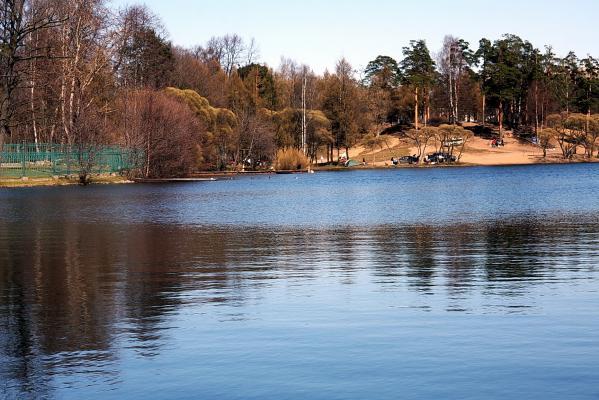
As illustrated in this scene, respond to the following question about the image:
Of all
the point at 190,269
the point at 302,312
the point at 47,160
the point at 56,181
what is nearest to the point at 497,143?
the point at 47,160

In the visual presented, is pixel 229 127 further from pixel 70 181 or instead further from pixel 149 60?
pixel 70 181

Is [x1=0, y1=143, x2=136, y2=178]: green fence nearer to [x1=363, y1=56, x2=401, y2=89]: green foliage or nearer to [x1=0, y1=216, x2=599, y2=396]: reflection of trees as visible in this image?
[x1=0, y1=216, x2=599, y2=396]: reflection of trees

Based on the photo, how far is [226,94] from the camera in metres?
128

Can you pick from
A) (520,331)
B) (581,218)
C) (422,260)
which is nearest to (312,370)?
(520,331)

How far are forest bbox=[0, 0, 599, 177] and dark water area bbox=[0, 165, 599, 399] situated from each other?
41.7m

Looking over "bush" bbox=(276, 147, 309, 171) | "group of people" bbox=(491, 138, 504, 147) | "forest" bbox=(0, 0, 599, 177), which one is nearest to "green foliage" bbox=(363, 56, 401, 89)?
"forest" bbox=(0, 0, 599, 177)

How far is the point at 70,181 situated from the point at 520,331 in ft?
222

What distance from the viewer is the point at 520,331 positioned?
41.3 feet

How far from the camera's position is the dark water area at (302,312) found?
1010 centimetres

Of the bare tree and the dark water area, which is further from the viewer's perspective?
the bare tree

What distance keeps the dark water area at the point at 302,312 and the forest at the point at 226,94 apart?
137 ft

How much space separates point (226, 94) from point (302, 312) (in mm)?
115782

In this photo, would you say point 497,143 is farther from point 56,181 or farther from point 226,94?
point 56,181

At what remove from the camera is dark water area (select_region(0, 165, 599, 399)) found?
10.1 metres
